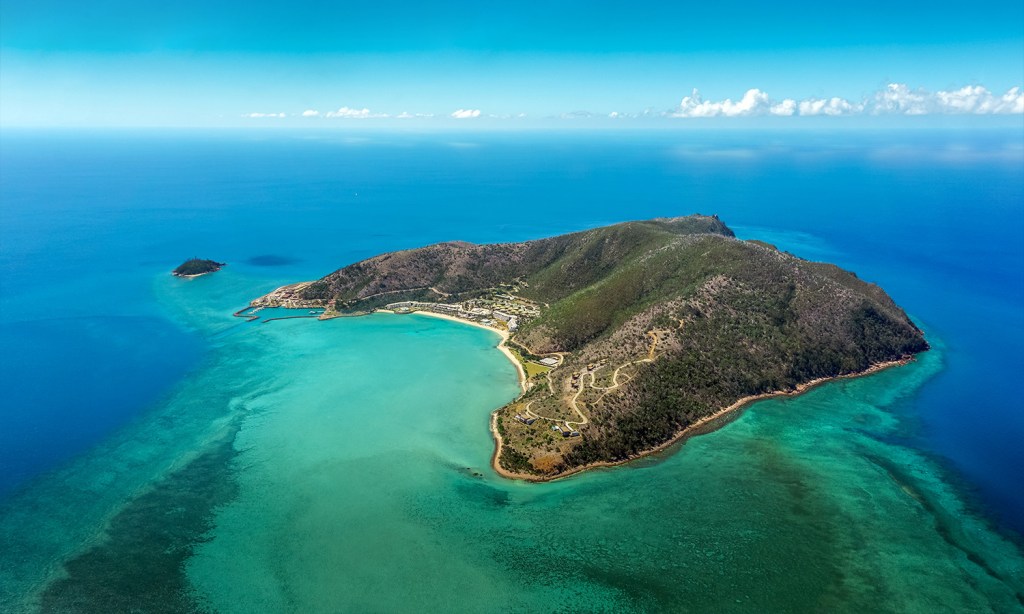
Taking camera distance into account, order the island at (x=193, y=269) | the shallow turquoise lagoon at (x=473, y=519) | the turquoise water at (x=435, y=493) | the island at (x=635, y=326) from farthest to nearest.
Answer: the island at (x=193, y=269), the island at (x=635, y=326), the turquoise water at (x=435, y=493), the shallow turquoise lagoon at (x=473, y=519)

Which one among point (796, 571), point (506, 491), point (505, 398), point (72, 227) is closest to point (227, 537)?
point (506, 491)

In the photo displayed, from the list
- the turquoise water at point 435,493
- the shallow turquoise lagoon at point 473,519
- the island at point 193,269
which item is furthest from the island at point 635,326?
the island at point 193,269

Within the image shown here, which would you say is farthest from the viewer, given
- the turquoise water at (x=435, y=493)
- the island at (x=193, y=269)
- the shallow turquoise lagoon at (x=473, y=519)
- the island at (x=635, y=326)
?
the island at (x=193, y=269)

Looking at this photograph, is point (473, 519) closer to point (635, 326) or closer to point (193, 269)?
point (635, 326)

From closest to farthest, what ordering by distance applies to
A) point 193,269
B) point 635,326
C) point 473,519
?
point 473,519
point 635,326
point 193,269

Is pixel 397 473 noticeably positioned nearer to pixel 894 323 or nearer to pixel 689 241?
pixel 689 241

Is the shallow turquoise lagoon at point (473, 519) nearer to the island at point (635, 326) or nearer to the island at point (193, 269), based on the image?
the island at point (635, 326)

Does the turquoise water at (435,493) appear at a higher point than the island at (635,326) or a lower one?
lower

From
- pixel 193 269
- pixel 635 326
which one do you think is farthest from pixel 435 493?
pixel 193 269

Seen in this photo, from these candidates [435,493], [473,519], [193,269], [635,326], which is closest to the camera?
[473,519]

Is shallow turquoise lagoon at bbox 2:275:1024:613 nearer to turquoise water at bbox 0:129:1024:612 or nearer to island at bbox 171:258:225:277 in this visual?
turquoise water at bbox 0:129:1024:612
